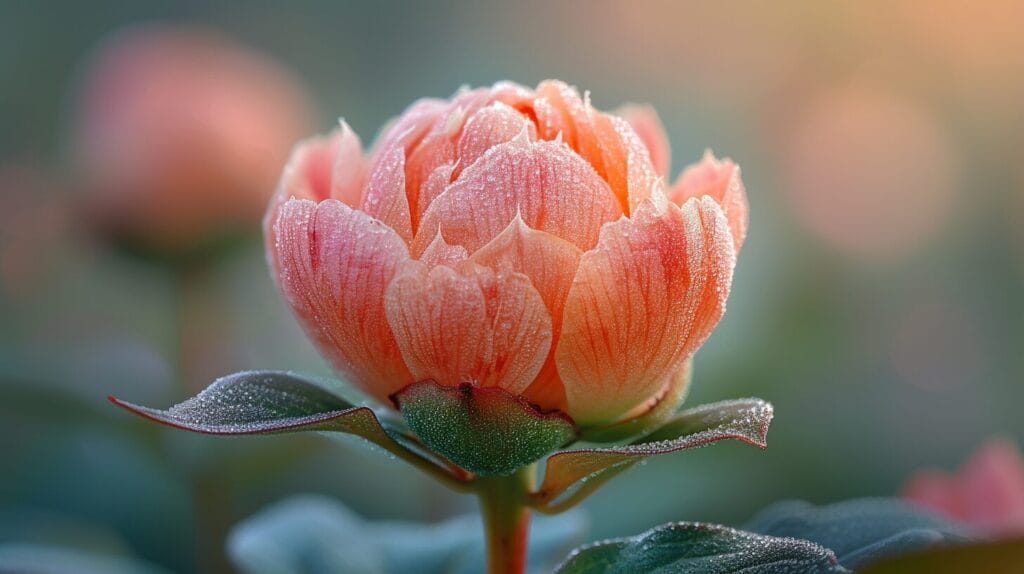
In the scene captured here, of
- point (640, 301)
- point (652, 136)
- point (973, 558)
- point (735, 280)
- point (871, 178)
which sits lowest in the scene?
point (973, 558)

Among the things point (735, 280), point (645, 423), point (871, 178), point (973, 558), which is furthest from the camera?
point (871, 178)

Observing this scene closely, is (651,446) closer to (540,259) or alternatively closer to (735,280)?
(540,259)

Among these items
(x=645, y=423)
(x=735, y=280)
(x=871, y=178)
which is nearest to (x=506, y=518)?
(x=645, y=423)

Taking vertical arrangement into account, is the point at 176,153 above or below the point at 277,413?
above

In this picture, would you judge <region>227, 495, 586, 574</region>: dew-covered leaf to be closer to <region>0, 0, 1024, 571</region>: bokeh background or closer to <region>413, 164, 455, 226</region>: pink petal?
<region>0, 0, 1024, 571</region>: bokeh background

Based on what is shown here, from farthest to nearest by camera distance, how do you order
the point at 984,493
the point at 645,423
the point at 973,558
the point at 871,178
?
the point at 871,178 < the point at 984,493 < the point at 645,423 < the point at 973,558

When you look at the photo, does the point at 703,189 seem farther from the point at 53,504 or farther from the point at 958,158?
the point at 958,158

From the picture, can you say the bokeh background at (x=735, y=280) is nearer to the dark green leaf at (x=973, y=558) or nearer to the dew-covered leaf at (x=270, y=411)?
the dew-covered leaf at (x=270, y=411)
